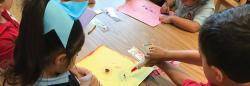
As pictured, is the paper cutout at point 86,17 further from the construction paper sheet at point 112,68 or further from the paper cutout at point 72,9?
the paper cutout at point 72,9

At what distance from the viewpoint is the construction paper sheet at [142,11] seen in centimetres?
158


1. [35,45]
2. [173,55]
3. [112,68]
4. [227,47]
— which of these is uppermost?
[227,47]

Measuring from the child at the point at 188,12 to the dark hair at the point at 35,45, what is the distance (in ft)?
2.60

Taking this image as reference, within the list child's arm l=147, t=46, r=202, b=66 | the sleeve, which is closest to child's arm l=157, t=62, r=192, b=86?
child's arm l=147, t=46, r=202, b=66

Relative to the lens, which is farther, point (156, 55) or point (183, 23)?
point (183, 23)

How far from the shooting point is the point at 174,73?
3.80 ft

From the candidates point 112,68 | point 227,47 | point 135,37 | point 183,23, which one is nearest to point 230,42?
point 227,47

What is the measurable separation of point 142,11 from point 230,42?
37.7 inches

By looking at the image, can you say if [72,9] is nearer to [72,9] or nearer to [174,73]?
[72,9]

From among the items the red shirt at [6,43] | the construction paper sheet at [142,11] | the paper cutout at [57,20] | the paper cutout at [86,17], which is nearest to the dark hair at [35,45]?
the paper cutout at [57,20]

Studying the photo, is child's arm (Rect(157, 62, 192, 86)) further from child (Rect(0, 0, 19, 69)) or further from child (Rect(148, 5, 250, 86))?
child (Rect(0, 0, 19, 69))

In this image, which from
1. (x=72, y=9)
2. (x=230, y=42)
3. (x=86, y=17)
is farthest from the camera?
(x=86, y=17)

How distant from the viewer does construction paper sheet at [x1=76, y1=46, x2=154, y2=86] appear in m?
1.16

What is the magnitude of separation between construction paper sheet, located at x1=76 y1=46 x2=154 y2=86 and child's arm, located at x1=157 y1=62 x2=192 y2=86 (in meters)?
0.06
